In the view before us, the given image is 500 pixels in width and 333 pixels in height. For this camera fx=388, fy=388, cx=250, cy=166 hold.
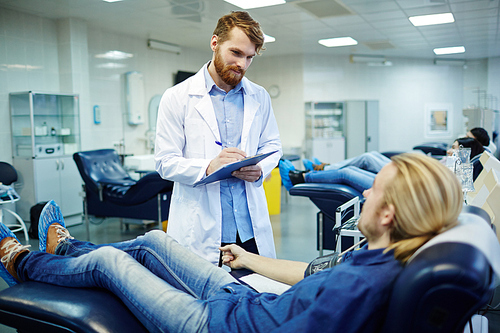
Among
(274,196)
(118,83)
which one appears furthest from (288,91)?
(274,196)

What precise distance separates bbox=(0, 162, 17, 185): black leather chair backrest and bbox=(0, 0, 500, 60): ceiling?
2.01 m

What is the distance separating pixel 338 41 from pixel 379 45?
1.02 meters

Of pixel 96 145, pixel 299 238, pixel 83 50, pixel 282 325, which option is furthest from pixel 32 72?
pixel 282 325

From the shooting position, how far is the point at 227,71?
1.66m

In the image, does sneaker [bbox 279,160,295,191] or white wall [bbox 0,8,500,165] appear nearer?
sneaker [bbox 279,160,295,191]

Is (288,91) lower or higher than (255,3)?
lower

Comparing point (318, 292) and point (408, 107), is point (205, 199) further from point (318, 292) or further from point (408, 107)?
point (408, 107)

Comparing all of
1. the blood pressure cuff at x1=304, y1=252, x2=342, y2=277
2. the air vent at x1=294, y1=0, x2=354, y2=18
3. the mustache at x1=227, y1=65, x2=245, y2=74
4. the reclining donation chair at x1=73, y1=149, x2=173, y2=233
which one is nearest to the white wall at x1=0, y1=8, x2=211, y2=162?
the reclining donation chair at x1=73, y1=149, x2=173, y2=233

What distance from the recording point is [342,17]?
18.9ft

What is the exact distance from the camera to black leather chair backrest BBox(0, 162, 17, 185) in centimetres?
449

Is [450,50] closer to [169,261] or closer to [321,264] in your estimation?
[321,264]

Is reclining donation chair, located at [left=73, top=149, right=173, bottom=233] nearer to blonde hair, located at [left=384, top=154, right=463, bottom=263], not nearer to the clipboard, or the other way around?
the clipboard

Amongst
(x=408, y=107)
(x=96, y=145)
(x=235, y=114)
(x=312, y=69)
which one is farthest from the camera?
(x=408, y=107)

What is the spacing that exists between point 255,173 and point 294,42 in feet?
21.7
